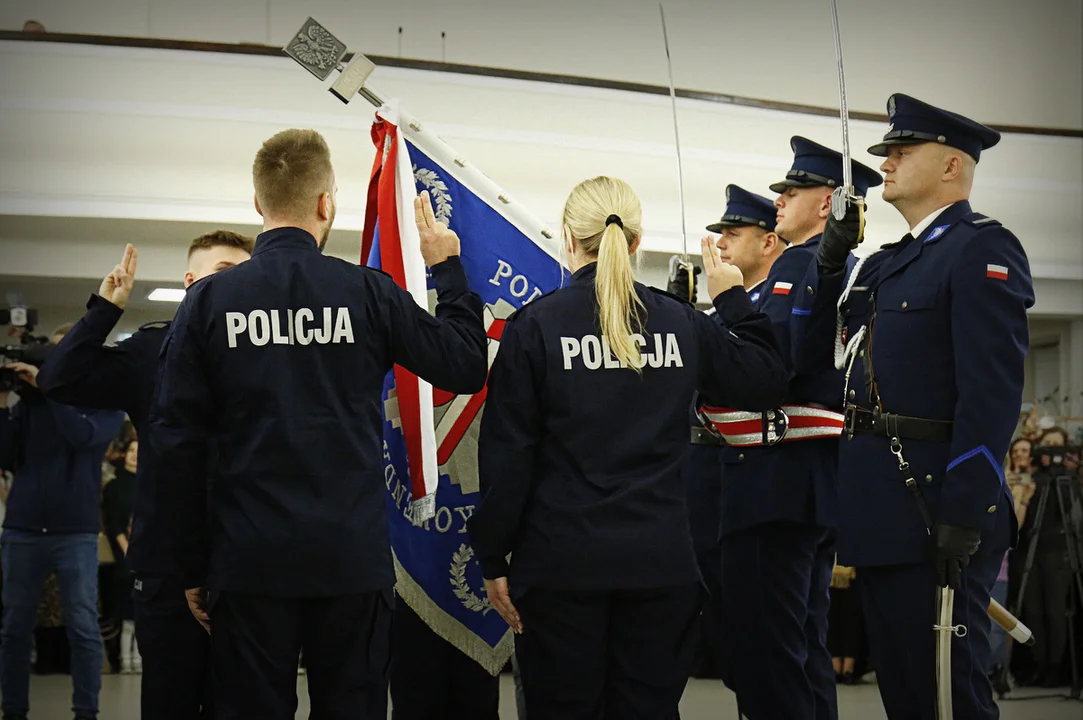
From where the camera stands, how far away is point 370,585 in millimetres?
2076

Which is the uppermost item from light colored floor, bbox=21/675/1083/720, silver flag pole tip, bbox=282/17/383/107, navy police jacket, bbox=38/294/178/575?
silver flag pole tip, bbox=282/17/383/107

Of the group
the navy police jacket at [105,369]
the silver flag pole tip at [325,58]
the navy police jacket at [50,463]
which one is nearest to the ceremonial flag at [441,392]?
the silver flag pole tip at [325,58]

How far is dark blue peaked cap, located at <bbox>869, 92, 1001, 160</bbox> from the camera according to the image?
247 cm

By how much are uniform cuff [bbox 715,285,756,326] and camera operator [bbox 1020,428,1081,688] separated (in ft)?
14.6

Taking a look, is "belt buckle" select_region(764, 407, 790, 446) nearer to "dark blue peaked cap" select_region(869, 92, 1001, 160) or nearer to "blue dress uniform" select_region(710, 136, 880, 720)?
"blue dress uniform" select_region(710, 136, 880, 720)

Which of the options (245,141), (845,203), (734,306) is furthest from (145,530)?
(245,141)

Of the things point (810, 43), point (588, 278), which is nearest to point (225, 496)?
point (588, 278)

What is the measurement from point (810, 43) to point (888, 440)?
26.6 ft

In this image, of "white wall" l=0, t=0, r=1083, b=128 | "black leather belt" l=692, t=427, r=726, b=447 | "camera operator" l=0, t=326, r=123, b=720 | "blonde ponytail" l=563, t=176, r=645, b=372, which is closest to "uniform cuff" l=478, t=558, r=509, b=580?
"blonde ponytail" l=563, t=176, r=645, b=372

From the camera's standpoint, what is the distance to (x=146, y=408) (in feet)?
9.57

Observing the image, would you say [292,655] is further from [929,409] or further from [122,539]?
[122,539]

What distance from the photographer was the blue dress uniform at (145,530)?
2463 millimetres

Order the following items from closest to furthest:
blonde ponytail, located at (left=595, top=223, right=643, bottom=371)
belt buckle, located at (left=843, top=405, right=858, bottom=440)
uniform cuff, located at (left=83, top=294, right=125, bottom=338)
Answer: blonde ponytail, located at (left=595, top=223, right=643, bottom=371), belt buckle, located at (left=843, top=405, right=858, bottom=440), uniform cuff, located at (left=83, top=294, right=125, bottom=338)

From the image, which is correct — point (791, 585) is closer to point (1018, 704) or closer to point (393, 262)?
point (393, 262)
